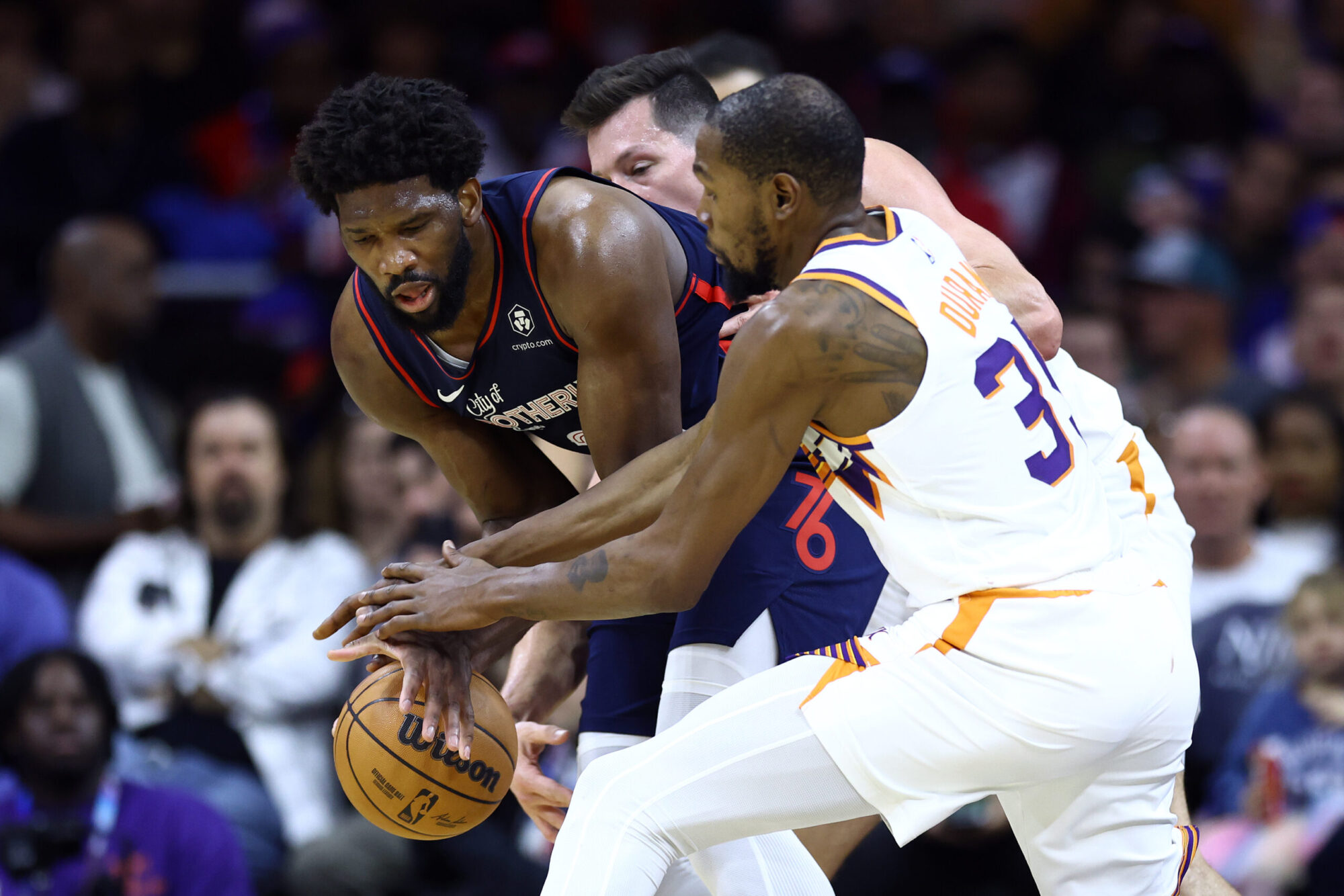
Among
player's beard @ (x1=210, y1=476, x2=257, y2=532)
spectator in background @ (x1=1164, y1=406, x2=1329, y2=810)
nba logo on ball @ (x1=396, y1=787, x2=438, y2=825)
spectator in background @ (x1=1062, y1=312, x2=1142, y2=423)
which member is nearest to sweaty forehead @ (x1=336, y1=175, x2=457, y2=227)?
nba logo on ball @ (x1=396, y1=787, x2=438, y2=825)

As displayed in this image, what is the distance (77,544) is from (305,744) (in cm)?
151

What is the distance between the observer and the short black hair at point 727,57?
539 centimetres

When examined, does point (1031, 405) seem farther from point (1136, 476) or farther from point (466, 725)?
point (466, 725)

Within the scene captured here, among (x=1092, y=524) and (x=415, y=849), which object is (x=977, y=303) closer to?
(x=1092, y=524)

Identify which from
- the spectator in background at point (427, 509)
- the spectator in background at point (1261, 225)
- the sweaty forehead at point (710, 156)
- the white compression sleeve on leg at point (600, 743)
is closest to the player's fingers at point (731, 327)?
the sweaty forehead at point (710, 156)

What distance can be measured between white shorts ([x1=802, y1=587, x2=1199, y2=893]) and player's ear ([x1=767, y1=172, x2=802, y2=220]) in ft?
2.59

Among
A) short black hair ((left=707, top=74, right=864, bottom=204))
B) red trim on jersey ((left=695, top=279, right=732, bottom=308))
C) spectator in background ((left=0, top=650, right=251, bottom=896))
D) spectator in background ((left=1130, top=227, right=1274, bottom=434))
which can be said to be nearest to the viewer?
short black hair ((left=707, top=74, right=864, bottom=204))

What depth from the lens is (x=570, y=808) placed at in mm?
3152

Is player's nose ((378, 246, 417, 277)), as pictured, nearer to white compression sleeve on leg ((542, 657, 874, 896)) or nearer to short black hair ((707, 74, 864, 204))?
short black hair ((707, 74, 864, 204))

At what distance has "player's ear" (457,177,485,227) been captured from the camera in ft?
11.7

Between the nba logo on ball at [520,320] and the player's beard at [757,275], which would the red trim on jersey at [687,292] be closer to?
the nba logo on ball at [520,320]

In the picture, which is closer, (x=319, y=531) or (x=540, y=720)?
(x=540, y=720)

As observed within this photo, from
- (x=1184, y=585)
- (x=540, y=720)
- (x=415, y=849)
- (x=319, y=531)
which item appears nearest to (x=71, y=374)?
(x=319, y=531)

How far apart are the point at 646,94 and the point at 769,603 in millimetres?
1517
